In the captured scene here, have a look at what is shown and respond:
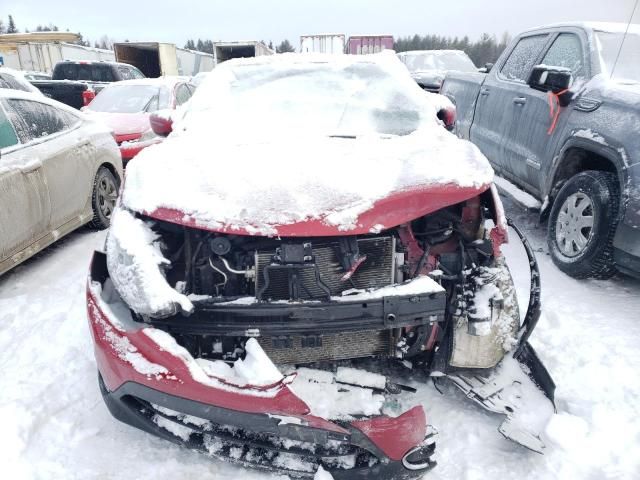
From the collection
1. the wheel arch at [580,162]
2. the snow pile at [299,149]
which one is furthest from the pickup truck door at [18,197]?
the wheel arch at [580,162]

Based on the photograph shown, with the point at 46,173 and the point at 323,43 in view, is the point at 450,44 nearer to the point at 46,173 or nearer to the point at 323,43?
the point at 323,43

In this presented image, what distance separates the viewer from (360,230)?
1914 mm

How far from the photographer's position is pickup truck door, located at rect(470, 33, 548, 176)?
16.2 ft

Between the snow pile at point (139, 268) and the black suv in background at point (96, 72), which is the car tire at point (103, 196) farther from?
the black suv in background at point (96, 72)

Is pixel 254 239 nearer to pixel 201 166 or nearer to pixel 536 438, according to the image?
pixel 201 166

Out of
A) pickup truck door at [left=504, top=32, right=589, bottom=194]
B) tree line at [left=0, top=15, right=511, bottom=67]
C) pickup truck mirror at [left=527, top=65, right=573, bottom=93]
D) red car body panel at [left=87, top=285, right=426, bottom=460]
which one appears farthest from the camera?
tree line at [left=0, top=15, right=511, bottom=67]

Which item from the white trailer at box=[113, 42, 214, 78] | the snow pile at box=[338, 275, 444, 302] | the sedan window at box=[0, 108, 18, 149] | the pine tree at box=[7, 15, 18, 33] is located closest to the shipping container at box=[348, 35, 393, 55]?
the white trailer at box=[113, 42, 214, 78]

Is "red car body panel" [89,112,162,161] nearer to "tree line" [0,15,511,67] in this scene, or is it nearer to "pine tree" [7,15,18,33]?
"tree line" [0,15,511,67]

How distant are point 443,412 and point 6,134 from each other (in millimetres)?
3860

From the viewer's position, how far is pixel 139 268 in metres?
1.95

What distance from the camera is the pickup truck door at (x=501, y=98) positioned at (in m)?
4.93

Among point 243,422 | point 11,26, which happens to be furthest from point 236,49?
point 11,26

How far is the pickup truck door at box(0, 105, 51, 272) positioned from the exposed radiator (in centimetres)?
257

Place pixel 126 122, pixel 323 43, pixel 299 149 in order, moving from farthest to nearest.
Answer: pixel 323 43 → pixel 126 122 → pixel 299 149
